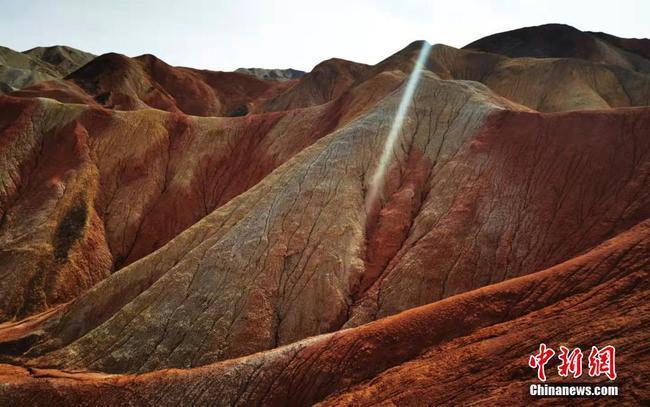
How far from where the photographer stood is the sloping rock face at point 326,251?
13961mm

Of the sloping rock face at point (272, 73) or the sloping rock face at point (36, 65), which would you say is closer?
the sloping rock face at point (36, 65)

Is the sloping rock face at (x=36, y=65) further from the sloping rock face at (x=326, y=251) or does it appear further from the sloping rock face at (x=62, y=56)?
the sloping rock face at (x=326, y=251)

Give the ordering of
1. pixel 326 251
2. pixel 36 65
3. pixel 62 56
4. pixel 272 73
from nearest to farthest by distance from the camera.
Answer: pixel 326 251 < pixel 36 65 < pixel 62 56 < pixel 272 73

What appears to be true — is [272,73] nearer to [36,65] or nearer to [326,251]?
[36,65]

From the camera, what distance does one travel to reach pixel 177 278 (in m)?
24.2

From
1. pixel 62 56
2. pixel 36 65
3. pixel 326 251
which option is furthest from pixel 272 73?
pixel 326 251

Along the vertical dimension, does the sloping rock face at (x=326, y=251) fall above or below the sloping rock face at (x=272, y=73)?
below

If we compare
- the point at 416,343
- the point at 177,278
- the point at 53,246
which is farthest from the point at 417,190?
the point at 53,246

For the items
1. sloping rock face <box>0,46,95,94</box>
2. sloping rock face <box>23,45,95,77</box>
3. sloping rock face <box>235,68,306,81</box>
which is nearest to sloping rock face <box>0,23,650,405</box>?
sloping rock face <box>0,46,95,94</box>

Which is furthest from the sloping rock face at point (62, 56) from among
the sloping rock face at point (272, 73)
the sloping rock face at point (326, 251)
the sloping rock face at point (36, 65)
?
the sloping rock face at point (326, 251)

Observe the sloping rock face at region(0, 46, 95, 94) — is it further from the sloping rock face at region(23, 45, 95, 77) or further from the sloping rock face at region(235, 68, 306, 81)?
the sloping rock face at region(235, 68, 306, 81)

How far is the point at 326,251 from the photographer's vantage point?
24000 millimetres

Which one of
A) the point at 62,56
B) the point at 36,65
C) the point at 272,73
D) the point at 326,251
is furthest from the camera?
the point at 272,73

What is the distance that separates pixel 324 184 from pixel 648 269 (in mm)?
18455
